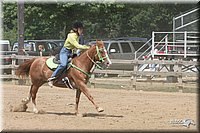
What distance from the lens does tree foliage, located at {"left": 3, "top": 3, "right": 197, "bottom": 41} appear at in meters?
34.0

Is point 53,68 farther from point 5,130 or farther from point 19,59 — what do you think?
point 19,59

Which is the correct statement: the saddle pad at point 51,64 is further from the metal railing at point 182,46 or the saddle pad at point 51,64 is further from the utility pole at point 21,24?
the metal railing at point 182,46

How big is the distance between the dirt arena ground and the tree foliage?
43.6 ft

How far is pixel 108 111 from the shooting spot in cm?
1454

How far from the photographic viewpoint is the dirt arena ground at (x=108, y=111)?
37.1 ft

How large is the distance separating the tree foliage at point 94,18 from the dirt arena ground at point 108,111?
13.3 m

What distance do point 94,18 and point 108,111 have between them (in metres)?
25.7

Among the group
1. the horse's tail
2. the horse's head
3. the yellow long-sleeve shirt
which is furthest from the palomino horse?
the horse's tail

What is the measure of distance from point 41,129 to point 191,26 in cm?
1836

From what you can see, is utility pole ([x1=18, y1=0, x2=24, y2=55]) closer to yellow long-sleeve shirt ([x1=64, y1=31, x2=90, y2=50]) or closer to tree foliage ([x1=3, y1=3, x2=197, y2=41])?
tree foliage ([x1=3, y1=3, x2=197, y2=41])

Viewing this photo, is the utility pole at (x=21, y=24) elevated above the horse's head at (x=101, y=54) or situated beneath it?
elevated above

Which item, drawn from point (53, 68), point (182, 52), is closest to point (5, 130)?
point (53, 68)

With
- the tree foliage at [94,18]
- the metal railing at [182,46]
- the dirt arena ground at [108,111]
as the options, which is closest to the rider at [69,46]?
the dirt arena ground at [108,111]

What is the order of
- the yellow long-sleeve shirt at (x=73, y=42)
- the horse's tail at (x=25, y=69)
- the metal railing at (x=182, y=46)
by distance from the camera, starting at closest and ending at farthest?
the yellow long-sleeve shirt at (x=73, y=42) → the horse's tail at (x=25, y=69) → the metal railing at (x=182, y=46)
